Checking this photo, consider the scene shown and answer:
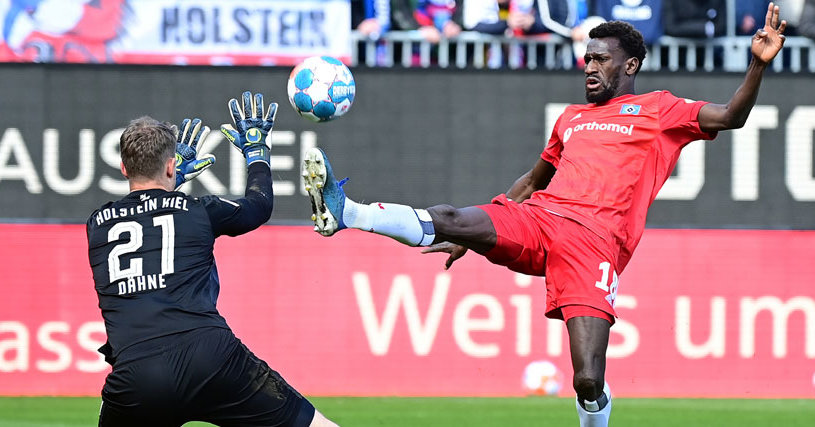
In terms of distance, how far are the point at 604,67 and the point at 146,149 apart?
3239 millimetres

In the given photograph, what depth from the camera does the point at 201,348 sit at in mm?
5859

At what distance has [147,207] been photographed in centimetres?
609

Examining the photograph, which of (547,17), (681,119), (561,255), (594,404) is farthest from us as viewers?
(547,17)

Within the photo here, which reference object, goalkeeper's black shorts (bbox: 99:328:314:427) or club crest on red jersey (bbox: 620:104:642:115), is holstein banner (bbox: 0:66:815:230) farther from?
goalkeeper's black shorts (bbox: 99:328:314:427)

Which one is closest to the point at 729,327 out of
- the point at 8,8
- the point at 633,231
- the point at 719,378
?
the point at 719,378

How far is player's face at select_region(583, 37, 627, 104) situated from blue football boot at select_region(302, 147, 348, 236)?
2053mm

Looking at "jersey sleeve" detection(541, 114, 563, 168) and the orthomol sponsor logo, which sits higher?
the orthomol sponsor logo

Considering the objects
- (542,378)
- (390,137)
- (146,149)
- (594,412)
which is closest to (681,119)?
(594,412)

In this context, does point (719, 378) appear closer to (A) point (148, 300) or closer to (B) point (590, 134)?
(B) point (590, 134)

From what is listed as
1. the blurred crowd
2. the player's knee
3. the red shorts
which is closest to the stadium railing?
the blurred crowd

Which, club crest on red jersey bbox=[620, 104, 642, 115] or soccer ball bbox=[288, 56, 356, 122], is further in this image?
soccer ball bbox=[288, 56, 356, 122]

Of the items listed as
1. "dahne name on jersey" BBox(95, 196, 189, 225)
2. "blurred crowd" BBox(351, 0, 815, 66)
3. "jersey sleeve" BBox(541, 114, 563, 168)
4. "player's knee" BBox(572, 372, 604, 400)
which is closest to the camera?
"dahne name on jersey" BBox(95, 196, 189, 225)

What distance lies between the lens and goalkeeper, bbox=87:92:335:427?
5.82 metres

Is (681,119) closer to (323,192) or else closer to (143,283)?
(323,192)
